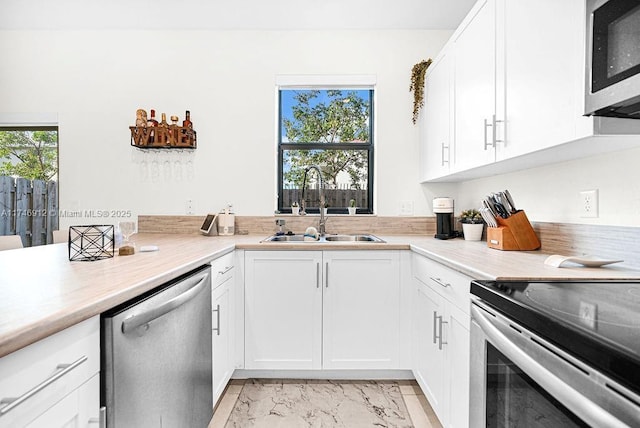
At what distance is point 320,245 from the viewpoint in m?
2.39

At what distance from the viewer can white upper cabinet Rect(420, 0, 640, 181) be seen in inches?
48.7

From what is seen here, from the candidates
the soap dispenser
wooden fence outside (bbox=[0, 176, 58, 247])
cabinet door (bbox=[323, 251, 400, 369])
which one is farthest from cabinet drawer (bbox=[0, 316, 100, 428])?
wooden fence outside (bbox=[0, 176, 58, 247])

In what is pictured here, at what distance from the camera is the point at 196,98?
10.1 feet

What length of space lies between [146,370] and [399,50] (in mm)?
2846

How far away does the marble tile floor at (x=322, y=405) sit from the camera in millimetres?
2000

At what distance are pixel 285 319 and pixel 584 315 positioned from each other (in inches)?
72.3

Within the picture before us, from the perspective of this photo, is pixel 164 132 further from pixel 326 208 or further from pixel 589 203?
pixel 589 203

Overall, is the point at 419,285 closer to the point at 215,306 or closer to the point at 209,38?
the point at 215,306

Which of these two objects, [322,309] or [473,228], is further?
[473,228]

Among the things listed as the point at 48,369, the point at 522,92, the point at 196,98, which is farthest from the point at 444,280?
the point at 196,98

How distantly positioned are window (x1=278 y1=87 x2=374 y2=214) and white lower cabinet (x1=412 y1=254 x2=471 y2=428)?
1.06m

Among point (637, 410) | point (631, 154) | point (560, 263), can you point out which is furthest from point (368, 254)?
point (637, 410)

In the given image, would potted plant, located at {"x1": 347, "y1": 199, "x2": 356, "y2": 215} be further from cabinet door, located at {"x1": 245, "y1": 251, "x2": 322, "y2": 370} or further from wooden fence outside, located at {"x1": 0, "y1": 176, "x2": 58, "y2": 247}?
wooden fence outside, located at {"x1": 0, "y1": 176, "x2": 58, "y2": 247}

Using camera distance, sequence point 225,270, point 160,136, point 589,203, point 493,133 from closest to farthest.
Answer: point 589,203, point 493,133, point 225,270, point 160,136
